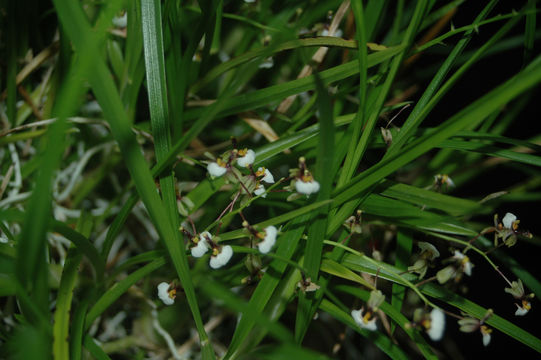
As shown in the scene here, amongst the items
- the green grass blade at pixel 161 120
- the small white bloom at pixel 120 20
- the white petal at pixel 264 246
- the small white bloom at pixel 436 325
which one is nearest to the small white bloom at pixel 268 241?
the white petal at pixel 264 246

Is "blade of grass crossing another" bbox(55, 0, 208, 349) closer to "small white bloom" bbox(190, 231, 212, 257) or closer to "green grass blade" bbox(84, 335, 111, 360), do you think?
"small white bloom" bbox(190, 231, 212, 257)

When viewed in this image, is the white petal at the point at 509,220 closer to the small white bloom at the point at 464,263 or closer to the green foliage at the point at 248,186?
the green foliage at the point at 248,186

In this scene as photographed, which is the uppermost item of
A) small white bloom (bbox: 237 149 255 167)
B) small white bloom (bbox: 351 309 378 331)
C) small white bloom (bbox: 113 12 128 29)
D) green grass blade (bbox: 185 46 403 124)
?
small white bloom (bbox: 113 12 128 29)

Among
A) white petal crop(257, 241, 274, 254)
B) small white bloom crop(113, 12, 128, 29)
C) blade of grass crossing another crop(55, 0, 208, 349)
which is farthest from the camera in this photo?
small white bloom crop(113, 12, 128, 29)

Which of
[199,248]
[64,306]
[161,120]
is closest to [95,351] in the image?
[64,306]

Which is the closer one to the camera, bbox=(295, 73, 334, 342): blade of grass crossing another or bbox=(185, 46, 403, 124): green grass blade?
bbox=(295, 73, 334, 342): blade of grass crossing another

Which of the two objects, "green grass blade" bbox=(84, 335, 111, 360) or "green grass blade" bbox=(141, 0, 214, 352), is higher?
"green grass blade" bbox=(141, 0, 214, 352)

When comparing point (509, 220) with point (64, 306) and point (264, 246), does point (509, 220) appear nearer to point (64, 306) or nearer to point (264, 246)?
point (264, 246)

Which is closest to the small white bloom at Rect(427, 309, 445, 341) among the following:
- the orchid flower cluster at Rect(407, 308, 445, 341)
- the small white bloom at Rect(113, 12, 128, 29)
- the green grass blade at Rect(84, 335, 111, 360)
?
the orchid flower cluster at Rect(407, 308, 445, 341)
